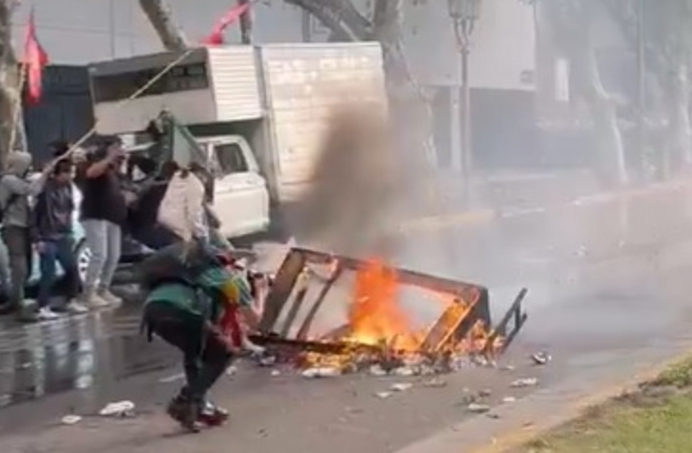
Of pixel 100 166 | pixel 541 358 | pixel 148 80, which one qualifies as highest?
pixel 148 80

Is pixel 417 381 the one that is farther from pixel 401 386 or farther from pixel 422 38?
pixel 422 38

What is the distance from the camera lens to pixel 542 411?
930 centimetres

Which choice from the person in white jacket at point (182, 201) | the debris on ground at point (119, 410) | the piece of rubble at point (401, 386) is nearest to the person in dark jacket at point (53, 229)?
the person in white jacket at point (182, 201)

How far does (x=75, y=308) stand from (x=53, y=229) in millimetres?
913

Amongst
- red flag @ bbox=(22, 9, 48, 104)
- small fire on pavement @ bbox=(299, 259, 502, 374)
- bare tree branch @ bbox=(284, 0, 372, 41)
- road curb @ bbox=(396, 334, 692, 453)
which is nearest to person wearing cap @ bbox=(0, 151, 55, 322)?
small fire on pavement @ bbox=(299, 259, 502, 374)

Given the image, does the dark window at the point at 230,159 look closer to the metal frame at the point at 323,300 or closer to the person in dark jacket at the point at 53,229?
the person in dark jacket at the point at 53,229

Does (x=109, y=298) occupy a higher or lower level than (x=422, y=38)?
lower

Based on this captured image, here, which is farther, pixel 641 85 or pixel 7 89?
pixel 641 85

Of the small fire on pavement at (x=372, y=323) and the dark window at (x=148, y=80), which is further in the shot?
the dark window at (x=148, y=80)

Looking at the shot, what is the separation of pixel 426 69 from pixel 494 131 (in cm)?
894

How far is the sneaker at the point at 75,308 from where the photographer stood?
15.6m

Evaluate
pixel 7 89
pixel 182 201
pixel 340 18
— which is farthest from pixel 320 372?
pixel 340 18

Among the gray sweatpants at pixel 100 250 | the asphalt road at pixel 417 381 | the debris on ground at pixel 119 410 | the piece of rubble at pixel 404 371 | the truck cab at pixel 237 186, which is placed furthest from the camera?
the truck cab at pixel 237 186

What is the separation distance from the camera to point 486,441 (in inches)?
332
